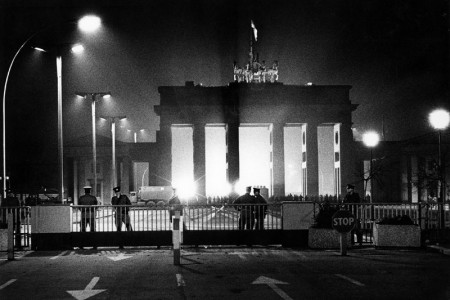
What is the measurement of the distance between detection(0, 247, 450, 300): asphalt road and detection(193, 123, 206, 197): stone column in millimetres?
63061

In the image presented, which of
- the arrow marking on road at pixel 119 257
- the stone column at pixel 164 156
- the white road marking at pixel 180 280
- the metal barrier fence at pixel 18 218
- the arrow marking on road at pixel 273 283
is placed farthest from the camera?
the stone column at pixel 164 156

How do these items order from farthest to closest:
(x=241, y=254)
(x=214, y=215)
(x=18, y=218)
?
(x=214, y=215)
(x=18, y=218)
(x=241, y=254)

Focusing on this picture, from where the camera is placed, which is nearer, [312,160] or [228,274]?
[228,274]

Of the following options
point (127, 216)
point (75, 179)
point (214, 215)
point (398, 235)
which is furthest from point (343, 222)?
point (75, 179)

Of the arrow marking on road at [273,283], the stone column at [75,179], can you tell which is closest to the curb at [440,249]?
the arrow marking on road at [273,283]

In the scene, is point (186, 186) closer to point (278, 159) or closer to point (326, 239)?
point (278, 159)

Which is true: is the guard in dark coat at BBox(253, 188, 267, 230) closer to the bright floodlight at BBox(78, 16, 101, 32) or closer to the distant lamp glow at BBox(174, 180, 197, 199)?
the bright floodlight at BBox(78, 16, 101, 32)

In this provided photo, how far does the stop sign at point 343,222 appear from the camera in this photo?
1706cm

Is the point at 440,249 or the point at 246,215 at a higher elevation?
the point at 246,215

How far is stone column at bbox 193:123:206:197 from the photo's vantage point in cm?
8200

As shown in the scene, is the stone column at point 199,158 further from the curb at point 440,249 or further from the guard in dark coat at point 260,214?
the curb at point 440,249

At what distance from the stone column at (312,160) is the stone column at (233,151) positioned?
8.64 metres

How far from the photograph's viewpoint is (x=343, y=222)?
17.1 metres

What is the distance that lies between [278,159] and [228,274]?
67.9m
